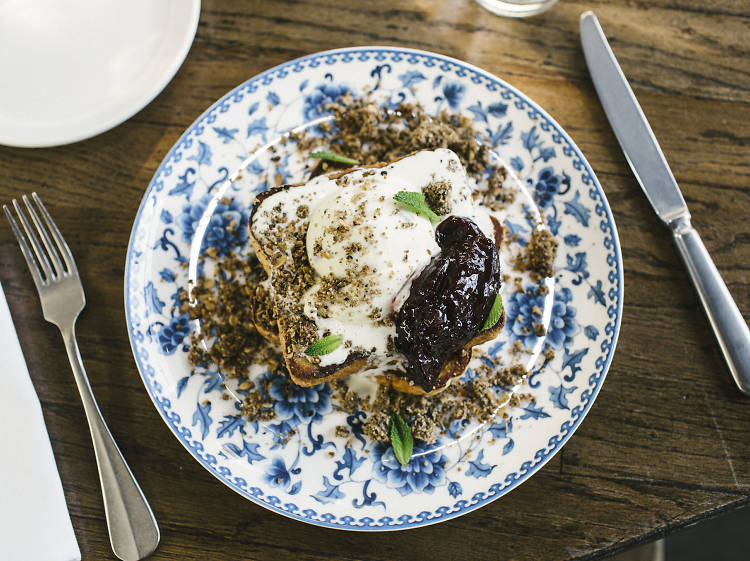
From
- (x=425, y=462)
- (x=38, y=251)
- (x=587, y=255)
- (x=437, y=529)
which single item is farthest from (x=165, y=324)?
(x=587, y=255)

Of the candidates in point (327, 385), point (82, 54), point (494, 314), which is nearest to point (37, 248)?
point (82, 54)

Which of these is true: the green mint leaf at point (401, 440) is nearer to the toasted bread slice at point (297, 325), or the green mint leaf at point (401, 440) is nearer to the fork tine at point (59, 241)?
the toasted bread slice at point (297, 325)

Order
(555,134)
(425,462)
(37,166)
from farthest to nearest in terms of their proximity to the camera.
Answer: (37,166) < (555,134) < (425,462)

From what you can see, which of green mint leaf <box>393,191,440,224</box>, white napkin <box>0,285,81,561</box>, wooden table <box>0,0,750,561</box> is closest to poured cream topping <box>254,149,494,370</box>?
green mint leaf <box>393,191,440,224</box>

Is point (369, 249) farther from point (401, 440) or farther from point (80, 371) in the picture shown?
point (80, 371)

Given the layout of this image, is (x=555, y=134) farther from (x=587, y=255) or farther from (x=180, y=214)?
(x=180, y=214)

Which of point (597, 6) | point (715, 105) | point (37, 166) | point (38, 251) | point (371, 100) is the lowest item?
point (38, 251)

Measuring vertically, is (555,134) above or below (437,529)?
above

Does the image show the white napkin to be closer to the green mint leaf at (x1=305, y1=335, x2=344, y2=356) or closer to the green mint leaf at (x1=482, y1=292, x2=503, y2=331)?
the green mint leaf at (x1=305, y1=335, x2=344, y2=356)
